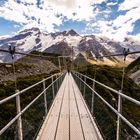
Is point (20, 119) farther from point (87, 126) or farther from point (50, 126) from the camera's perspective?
point (87, 126)

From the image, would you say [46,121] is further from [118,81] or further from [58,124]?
[118,81]

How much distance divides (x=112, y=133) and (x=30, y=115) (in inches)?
72.7

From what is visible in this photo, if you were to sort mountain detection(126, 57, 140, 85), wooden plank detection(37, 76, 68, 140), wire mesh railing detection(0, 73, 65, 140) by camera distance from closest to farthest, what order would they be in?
wire mesh railing detection(0, 73, 65, 140) → wooden plank detection(37, 76, 68, 140) → mountain detection(126, 57, 140, 85)

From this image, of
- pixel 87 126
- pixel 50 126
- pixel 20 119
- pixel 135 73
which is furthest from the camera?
pixel 135 73

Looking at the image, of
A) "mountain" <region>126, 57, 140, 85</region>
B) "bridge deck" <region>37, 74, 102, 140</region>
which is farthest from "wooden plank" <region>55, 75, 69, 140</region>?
"mountain" <region>126, 57, 140, 85</region>

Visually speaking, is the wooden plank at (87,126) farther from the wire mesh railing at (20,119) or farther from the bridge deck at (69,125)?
the wire mesh railing at (20,119)

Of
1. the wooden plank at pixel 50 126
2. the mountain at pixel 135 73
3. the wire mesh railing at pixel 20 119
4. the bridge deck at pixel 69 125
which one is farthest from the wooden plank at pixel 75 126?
the mountain at pixel 135 73

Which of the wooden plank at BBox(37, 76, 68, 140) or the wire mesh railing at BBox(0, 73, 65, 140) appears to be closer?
the wire mesh railing at BBox(0, 73, 65, 140)

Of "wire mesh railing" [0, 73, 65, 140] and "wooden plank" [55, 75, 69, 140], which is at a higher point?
"wire mesh railing" [0, 73, 65, 140]

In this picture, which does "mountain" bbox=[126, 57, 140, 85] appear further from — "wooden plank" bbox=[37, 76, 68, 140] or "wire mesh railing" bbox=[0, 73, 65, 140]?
"wire mesh railing" bbox=[0, 73, 65, 140]

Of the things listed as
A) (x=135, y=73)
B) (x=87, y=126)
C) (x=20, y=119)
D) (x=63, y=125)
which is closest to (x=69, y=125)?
(x=63, y=125)

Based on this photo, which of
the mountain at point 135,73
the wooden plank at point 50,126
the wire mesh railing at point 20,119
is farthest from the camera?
the mountain at point 135,73

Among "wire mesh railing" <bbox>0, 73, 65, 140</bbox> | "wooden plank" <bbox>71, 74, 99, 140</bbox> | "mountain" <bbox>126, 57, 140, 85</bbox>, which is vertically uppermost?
"wire mesh railing" <bbox>0, 73, 65, 140</bbox>

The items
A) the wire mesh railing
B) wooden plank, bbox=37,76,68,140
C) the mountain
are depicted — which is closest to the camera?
the wire mesh railing
